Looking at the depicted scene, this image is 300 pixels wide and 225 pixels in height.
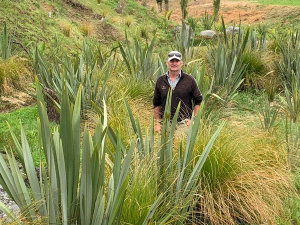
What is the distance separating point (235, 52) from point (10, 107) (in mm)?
4262

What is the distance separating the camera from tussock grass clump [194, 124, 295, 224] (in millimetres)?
2635

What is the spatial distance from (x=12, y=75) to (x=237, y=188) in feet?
19.2

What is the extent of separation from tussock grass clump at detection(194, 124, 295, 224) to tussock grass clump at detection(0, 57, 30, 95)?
5.23 m

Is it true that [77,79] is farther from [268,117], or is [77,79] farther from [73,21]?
[73,21]

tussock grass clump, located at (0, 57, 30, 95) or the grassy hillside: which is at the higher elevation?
the grassy hillside

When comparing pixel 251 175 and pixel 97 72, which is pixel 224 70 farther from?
pixel 251 175

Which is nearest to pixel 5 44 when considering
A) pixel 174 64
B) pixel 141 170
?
pixel 174 64

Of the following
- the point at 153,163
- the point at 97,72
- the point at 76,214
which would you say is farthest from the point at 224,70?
the point at 76,214

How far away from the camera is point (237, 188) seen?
9.21 ft

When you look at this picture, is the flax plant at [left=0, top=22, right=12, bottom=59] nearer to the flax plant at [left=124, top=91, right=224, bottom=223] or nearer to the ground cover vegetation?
the ground cover vegetation

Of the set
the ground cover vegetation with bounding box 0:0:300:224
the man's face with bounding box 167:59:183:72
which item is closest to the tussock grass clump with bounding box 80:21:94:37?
the ground cover vegetation with bounding box 0:0:300:224

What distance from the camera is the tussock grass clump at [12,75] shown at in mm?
7172

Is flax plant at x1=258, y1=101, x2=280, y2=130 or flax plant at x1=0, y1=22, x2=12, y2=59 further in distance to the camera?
flax plant at x1=0, y1=22, x2=12, y2=59

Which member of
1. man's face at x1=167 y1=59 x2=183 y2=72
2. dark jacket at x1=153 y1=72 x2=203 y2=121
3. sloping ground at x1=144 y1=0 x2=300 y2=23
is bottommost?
sloping ground at x1=144 y1=0 x2=300 y2=23
